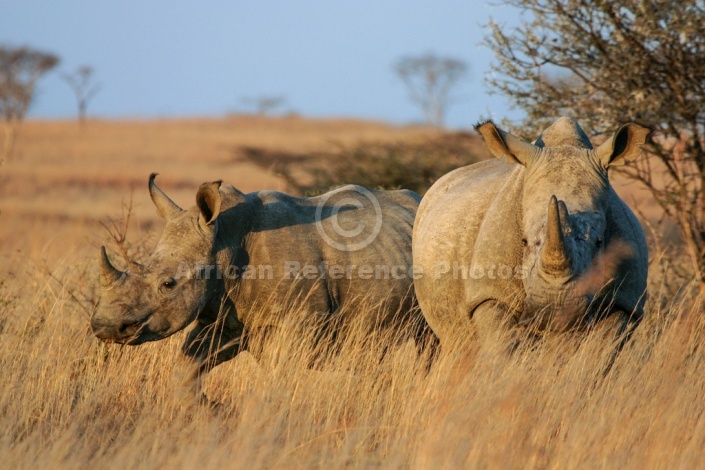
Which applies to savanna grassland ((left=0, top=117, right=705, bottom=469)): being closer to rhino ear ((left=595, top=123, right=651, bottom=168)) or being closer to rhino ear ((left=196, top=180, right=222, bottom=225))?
rhino ear ((left=196, top=180, right=222, bottom=225))

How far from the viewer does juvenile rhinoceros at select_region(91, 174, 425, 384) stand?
6.11m

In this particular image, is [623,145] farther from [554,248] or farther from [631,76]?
[631,76]

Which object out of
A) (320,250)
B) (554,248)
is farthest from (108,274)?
(554,248)

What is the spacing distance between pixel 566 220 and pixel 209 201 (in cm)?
230

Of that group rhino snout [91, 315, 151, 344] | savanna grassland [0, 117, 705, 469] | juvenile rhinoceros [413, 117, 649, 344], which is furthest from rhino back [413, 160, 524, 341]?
rhino snout [91, 315, 151, 344]

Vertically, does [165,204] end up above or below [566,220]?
below

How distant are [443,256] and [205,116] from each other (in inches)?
1993

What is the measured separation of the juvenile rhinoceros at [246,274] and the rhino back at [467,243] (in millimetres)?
342

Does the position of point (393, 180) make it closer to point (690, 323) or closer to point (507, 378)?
point (690, 323)

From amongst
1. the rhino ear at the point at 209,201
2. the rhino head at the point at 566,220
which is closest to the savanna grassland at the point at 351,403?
the rhino head at the point at 566,220

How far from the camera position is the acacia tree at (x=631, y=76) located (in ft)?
27.6

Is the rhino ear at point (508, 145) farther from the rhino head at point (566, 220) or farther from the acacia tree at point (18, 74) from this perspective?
the acacia tree at point (18, 74)
